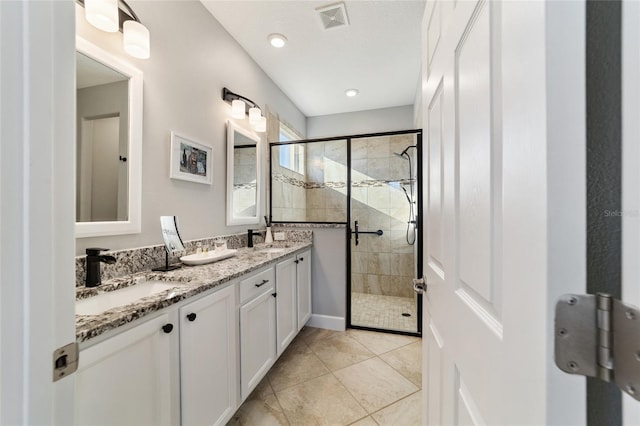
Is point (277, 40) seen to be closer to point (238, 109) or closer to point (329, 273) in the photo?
point (238, 109)

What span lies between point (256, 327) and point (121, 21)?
1809 mm

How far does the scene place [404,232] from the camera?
3.24m

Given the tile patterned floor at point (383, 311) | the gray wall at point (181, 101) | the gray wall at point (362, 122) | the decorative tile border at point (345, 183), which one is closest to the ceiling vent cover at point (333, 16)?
the gray wall at point (181, 101)

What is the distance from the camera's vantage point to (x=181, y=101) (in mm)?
A: 1668

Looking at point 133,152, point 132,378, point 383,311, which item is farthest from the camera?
point 383,311

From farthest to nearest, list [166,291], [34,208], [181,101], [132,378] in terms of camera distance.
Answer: [181,101] < [166,291] < [132,378] < [34,208]

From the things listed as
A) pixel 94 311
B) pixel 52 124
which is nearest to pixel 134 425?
pixel 94 311

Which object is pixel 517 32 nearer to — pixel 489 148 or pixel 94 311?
pixel 489 148

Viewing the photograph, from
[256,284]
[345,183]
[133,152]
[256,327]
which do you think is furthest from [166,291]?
[345,183]

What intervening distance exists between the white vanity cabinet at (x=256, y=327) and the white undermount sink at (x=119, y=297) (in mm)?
410

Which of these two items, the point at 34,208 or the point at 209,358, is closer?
the point at 34,208

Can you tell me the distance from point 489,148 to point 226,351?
1407 mm

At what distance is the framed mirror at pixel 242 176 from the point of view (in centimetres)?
212

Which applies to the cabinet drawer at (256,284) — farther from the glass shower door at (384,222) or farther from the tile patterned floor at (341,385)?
the glass shower door at (384,222)
